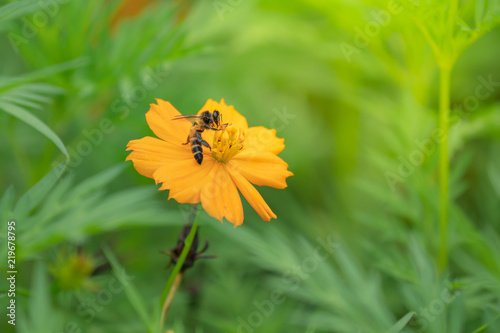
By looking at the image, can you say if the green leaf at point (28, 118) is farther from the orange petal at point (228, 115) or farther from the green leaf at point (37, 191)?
the orange petal at point (228, 115)

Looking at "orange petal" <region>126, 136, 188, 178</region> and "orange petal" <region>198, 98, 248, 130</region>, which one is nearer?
"orange petal" <region>126, 136, 188, 178</region>

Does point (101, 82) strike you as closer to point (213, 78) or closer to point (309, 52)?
point (213, 78)

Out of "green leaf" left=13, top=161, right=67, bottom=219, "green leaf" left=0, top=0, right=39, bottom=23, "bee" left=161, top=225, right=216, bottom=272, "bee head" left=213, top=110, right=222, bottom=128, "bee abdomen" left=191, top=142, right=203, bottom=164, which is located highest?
"green leaf" left=0, top=0, right=39, bottom=23

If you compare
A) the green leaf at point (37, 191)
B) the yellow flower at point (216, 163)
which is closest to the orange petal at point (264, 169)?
the yellow flower at point (216, 163)

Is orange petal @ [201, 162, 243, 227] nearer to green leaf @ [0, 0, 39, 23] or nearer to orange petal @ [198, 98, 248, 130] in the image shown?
orange petal @ [198, 98, 248, 130]

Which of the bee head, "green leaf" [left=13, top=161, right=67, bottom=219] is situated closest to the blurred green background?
"green leaf" [left=13, top=161, right=67, bottom=219]

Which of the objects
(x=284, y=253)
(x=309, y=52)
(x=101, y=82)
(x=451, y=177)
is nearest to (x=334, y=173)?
(x=309, y=52)

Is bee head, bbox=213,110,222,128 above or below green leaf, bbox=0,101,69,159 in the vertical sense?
below
